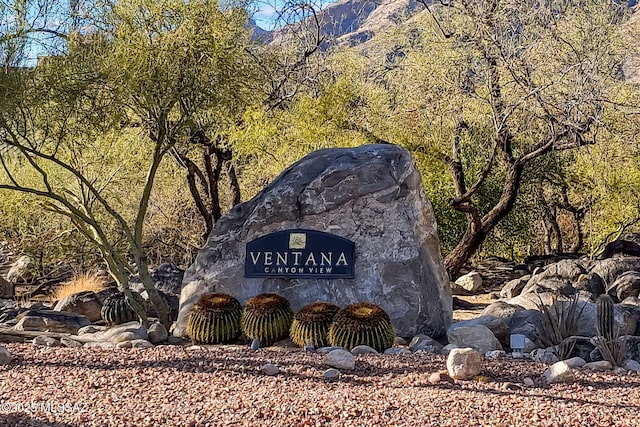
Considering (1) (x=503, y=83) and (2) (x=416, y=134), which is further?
(2) (x=416, y=134)

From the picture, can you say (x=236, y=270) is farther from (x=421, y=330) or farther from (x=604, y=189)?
(x=604, y=189)

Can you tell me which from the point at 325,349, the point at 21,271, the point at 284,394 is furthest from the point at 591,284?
the point at 21,271

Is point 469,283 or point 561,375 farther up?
point 469,283

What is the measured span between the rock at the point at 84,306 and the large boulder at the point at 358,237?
10.8 feet

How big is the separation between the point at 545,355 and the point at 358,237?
2.71m

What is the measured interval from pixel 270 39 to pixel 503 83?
4.68 meters

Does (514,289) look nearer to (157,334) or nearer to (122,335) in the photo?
(157,334)

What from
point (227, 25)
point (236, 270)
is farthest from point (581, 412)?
point (227, 25)

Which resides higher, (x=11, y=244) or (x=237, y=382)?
(x=11, y=244)

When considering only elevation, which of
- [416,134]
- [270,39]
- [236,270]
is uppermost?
[270,39]

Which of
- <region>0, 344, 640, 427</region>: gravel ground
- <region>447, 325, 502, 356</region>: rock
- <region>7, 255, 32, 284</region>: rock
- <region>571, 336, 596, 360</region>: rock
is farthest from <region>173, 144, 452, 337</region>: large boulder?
<region>7, 255, 32, 284</region>: rock

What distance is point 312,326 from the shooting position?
24.4ft

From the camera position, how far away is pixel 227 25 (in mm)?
11711

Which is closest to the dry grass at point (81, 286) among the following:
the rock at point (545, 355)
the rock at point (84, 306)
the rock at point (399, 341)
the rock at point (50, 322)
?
the rock at point (84, 306)
